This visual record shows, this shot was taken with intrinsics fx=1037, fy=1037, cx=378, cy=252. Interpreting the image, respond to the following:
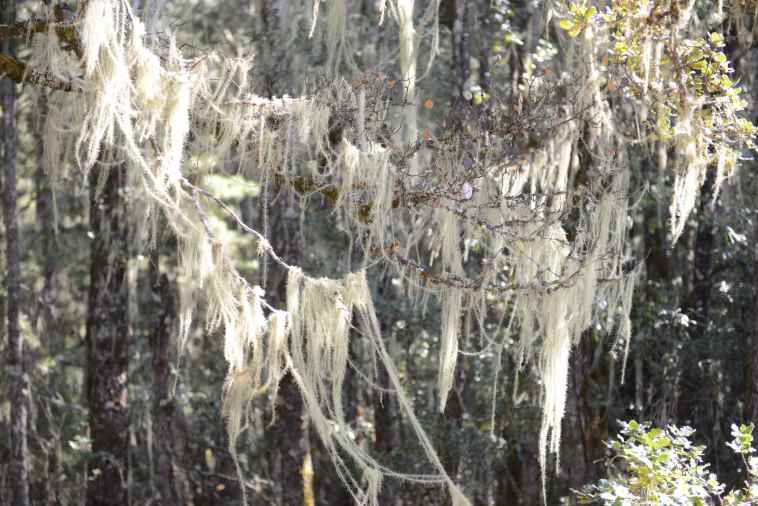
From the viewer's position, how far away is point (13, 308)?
8.26m

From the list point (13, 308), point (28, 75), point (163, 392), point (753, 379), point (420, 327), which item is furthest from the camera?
point (420, 327)

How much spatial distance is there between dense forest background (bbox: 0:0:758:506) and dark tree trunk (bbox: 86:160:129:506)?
0.05 feet

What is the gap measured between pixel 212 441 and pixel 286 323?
7831 mm

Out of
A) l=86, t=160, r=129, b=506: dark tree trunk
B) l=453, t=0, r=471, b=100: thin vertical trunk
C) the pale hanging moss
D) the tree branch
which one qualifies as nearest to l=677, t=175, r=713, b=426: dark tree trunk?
l=453, t=0, r=471, b=100: thin vertical trunk

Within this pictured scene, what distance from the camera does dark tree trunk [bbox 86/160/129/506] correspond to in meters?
8.52

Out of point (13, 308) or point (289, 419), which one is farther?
point (13, 308)

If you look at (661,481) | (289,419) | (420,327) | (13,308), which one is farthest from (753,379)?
(13,308)

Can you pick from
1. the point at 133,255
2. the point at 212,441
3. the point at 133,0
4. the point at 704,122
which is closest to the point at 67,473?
the point at 212,441

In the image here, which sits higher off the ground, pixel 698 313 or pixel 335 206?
pixel 335 206

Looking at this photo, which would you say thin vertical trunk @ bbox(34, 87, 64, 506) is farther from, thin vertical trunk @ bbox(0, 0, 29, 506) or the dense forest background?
thin vertical trunk @ bbox(0, 0, 29, 506)

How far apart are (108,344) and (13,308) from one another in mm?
811

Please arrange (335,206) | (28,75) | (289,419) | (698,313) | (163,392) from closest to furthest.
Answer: (28,75)
(335,206)
(289,419)
(698,313)
(163,392)

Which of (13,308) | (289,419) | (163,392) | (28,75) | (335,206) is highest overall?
(28,75)

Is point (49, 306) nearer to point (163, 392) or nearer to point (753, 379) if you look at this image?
point (163, 392)
